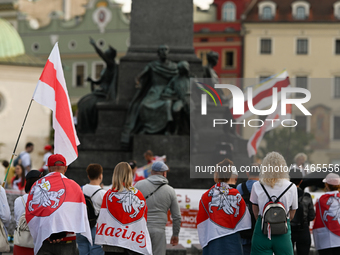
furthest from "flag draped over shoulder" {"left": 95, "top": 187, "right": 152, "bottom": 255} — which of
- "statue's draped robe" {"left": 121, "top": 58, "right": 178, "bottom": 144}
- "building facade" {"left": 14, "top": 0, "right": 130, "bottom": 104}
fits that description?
"building facade" {"left": 14, "top": 0, "right": 130, "bottom": 104}

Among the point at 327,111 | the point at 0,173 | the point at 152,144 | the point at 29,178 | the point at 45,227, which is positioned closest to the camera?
the point at 45,227

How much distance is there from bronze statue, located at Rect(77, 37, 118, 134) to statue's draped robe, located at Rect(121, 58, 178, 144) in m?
0.88

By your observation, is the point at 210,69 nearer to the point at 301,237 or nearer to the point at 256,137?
the point at 256,137

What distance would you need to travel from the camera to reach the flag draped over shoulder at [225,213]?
6.59 metres

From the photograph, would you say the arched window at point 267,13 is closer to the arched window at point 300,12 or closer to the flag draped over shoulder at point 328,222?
the arched window at point 300,12

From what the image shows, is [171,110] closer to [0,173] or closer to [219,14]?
[0,173]

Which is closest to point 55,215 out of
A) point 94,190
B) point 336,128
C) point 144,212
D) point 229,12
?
point 144,212

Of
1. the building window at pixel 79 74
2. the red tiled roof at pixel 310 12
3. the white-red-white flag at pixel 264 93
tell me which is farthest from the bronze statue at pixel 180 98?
the building window at pixel 79 74

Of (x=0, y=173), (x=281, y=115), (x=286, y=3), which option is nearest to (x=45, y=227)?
(x=281, y=115)

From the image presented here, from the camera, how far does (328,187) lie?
7359 millimetres

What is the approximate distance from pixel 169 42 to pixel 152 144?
8.90ft

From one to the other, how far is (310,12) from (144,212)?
174 ft

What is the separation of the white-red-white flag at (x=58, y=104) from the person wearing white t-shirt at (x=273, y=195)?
7.13 ft

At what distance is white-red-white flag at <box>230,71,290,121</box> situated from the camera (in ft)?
31.9
